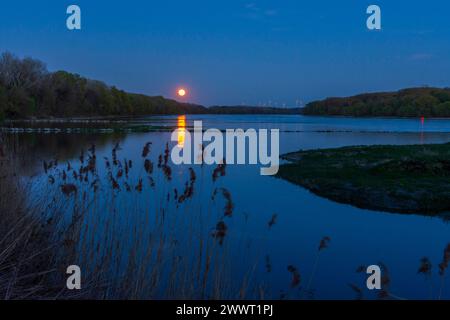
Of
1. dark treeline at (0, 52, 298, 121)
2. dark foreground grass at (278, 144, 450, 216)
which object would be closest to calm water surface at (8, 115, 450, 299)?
dark foreground grass at (278, 144, 450, 216)

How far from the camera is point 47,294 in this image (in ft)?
17.7

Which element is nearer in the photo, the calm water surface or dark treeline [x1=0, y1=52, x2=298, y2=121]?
the calm water surface

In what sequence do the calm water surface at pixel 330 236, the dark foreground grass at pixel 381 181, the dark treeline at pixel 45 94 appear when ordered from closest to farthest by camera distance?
the calm water surface at pixel 330 236 < the dark foreground grass at pixel 381 181 < the dark treeline at pixel 45 94

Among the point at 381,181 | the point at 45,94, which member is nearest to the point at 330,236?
the point at 381,181

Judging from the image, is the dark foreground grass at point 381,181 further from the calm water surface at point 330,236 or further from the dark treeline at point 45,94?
the dark treeline at point 45,94

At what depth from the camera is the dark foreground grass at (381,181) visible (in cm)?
1497

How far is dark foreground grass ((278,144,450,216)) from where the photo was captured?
14969 mm

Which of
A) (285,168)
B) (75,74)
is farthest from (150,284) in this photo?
(75,74)

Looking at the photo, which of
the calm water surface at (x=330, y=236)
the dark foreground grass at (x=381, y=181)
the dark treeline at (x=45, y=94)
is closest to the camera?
the calm water surface at (x=330, y=236)

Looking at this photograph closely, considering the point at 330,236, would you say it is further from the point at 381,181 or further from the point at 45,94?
the point at 45,94

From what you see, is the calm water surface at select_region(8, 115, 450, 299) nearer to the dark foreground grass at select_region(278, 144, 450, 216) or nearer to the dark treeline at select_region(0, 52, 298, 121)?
the dark foreground grass at select_region(278, 144, 450, 216)

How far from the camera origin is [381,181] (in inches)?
687

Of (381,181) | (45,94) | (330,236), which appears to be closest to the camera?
(330,236)

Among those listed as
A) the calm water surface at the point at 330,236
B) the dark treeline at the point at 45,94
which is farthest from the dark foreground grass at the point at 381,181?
the dark treeline at the point at 45,94
